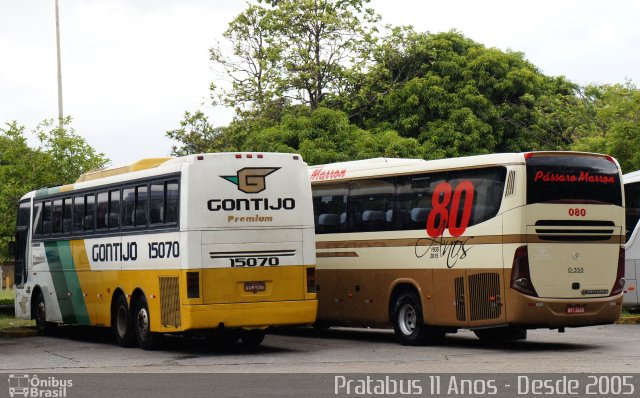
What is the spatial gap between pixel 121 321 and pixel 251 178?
4.05m

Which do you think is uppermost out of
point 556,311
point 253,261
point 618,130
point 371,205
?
point 618,130

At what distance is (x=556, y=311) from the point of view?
18.7 meters

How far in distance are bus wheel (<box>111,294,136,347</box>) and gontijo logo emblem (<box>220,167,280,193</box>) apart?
11.2ft

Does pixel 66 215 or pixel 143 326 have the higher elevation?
pixel 66 215

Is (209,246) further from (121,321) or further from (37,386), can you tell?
(37,386)

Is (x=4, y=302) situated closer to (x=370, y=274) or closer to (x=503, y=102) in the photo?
(x=370, y=274)

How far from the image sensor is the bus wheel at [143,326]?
65.6ft

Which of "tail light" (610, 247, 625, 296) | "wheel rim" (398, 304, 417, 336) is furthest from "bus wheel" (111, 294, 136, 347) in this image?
"tail light" (610, 247, 625, 296)

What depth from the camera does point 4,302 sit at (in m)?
35.7

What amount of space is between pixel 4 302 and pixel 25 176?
4.48 metres

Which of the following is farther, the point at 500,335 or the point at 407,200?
the point at 500,335

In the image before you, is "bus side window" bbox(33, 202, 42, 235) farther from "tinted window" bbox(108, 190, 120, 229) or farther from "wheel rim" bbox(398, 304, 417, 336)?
"wheel rim" bbox(398, 304, 417, 336)

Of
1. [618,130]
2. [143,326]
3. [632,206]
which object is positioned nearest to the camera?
[143,326]

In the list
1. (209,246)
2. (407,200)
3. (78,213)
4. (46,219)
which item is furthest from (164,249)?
(46,219)
